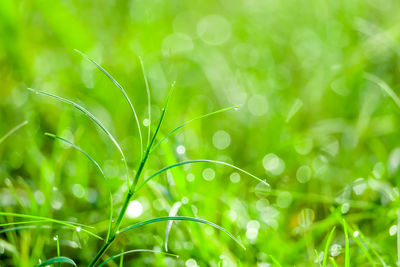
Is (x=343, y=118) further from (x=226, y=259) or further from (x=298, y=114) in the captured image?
(x=226, y=259)

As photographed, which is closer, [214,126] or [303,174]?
[303,174]

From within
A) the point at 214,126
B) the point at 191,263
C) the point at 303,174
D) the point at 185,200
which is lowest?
the point at 191,263

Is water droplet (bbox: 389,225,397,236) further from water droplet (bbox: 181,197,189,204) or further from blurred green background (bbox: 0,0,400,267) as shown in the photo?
water droplet (bbox: 181,197,189,204)

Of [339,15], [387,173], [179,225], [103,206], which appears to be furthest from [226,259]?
[339,15]

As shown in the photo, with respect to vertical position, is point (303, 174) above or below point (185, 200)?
above

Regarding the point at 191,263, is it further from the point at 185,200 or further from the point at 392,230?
A: the point at 392,230

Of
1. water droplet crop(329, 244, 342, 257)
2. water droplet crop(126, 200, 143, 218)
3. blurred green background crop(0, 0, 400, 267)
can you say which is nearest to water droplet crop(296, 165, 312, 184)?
blurred green background crop(0, 0, 400, 267)

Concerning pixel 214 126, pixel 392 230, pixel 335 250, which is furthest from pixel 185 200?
pixel 214 126

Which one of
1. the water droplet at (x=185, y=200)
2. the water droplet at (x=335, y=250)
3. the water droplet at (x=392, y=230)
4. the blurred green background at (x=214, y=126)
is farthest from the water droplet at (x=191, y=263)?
the water droplet at (x=392, y=230)
